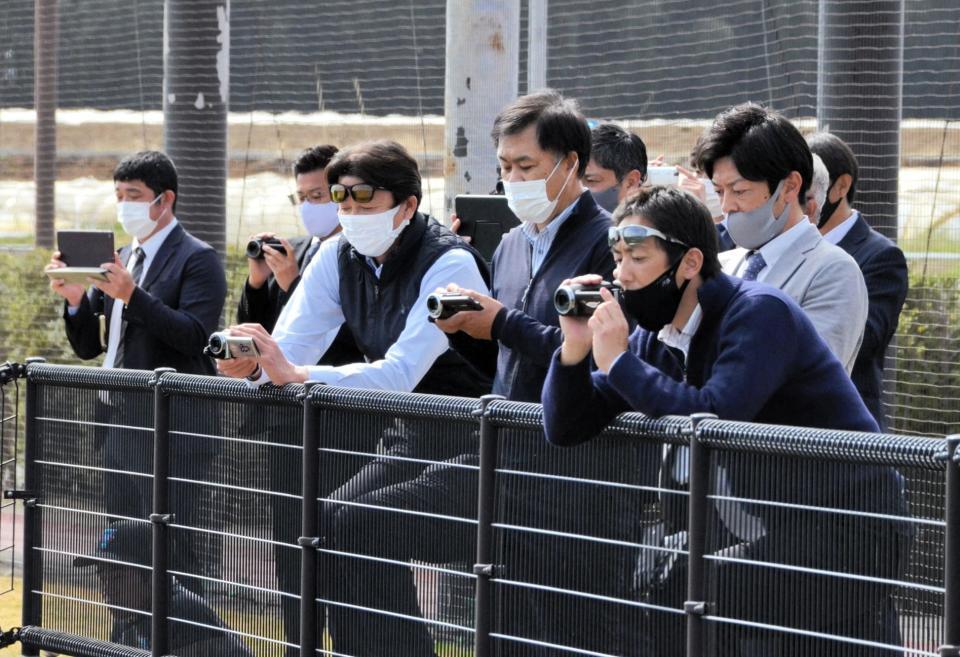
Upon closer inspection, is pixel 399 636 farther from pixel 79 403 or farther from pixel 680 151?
pixel 680 151

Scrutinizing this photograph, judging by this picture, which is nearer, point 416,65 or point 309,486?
point 309,486

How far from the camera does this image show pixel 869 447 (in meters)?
3.37

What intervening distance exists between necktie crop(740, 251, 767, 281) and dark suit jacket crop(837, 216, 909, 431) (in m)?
0.50

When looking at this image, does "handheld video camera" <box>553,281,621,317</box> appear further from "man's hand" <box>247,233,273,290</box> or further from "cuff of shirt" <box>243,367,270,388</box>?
"man's hand" <box>247,233,273,290</box>

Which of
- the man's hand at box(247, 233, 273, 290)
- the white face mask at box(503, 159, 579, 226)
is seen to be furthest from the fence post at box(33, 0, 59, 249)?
the white face mask at box(503, 159, 579, 226)

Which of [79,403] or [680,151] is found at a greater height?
[680,151]

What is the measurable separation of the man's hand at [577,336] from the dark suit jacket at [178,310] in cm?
248

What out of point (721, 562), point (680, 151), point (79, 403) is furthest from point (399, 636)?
point (680, 151)

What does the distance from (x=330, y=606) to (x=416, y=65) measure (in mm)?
5169

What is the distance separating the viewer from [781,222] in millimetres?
4344

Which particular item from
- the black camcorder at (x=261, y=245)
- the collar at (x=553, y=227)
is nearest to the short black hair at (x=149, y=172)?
the black camcorder at (x=261, y=245)

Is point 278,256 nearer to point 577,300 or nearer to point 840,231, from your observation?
point 840,231

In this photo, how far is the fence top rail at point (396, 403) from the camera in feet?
13.8

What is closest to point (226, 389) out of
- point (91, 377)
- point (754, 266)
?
point (91, 377)
